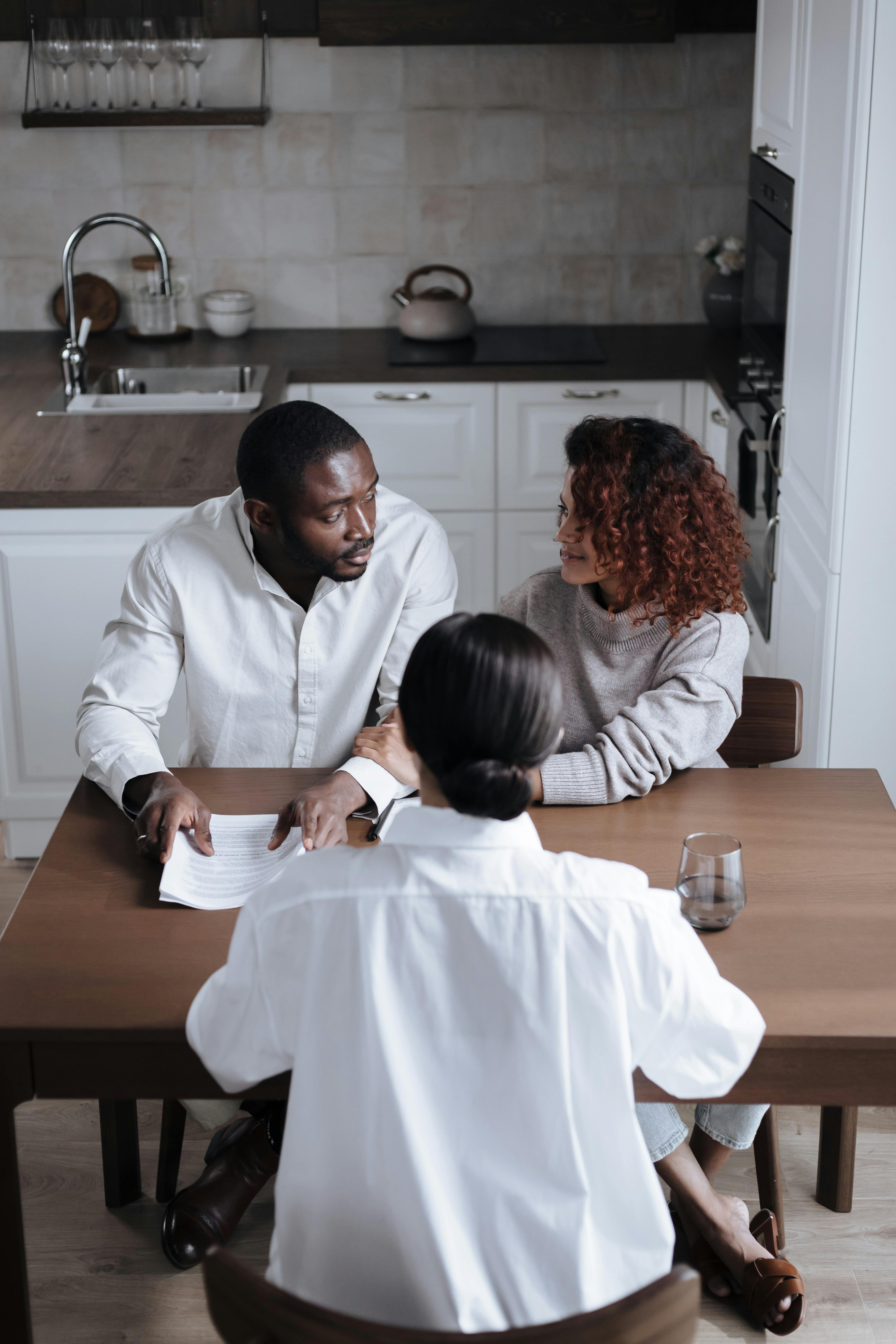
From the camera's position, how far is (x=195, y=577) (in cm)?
194

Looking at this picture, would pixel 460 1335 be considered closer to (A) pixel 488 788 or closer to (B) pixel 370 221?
(A) pixel 488 788

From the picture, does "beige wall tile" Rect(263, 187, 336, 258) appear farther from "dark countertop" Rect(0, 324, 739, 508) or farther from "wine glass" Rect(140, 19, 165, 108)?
"wine glass" Rect(140, 19, 165, 108)

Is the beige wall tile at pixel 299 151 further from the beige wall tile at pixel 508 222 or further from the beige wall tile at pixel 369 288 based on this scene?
the beige wall tile at pixel 508 222

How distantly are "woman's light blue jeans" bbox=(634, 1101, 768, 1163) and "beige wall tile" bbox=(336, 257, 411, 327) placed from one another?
9.64 ft

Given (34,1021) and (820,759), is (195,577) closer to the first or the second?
(34,1021)

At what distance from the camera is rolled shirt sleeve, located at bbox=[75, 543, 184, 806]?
1.84 metres

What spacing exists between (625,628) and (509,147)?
8.67ft

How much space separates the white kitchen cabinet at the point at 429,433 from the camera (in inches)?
143

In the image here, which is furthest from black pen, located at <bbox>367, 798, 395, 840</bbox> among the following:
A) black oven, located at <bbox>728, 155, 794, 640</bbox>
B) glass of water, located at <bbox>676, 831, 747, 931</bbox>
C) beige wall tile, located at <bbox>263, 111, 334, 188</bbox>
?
beige wall tile, located at <bbox>263, 111, 334, 188</bbox>

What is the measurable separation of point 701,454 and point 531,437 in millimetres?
1884

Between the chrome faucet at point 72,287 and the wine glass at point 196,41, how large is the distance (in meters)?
0.55

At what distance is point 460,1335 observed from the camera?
0.91 meters

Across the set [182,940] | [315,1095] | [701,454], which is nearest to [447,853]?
[315,1095]

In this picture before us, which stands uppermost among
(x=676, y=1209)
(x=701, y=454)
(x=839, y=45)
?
(x=839, y=45)
